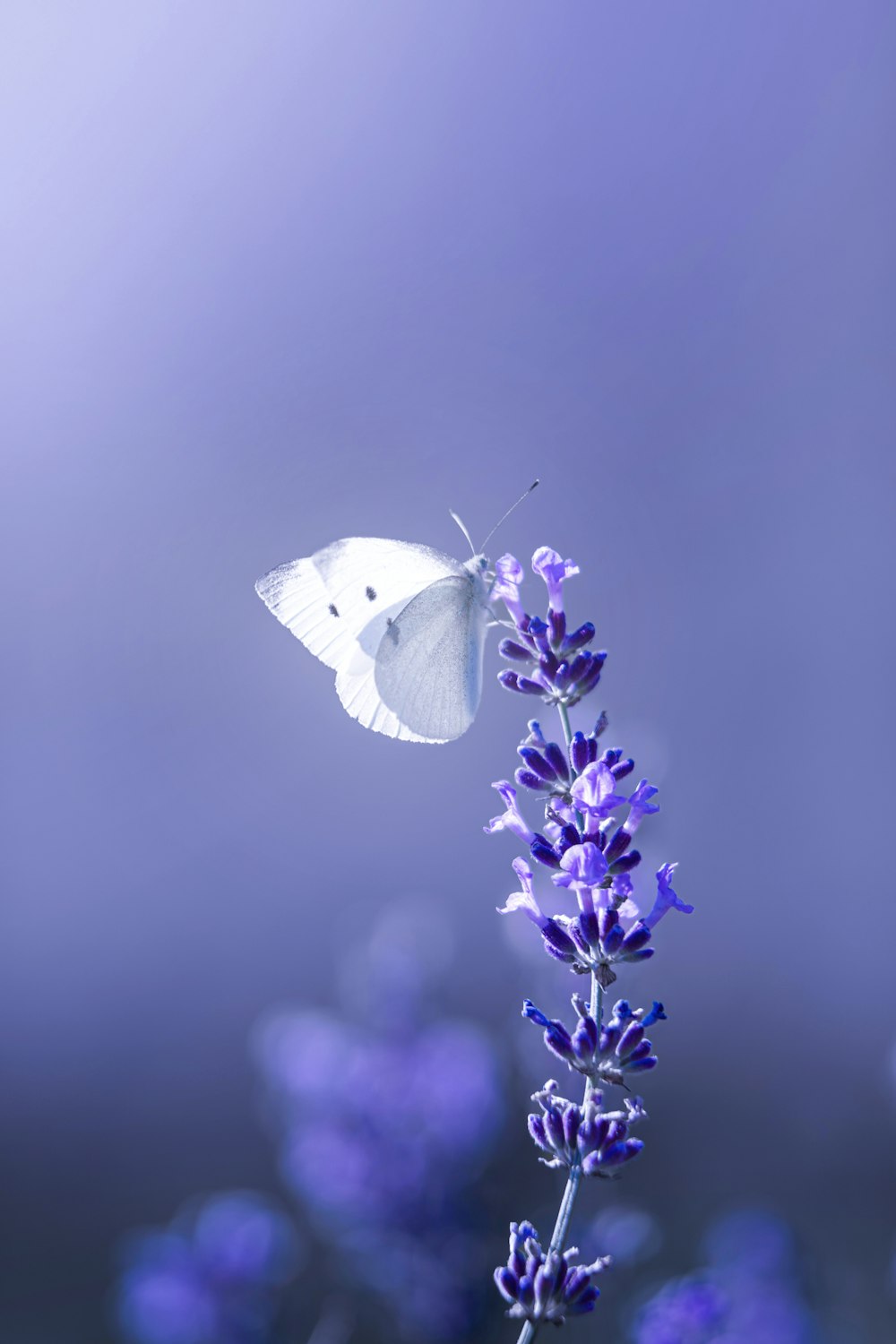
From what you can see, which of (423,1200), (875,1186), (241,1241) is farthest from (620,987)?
(875,1186)

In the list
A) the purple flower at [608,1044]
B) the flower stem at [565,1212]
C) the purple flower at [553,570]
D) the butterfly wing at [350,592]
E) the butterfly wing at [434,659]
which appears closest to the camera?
the flower stem at [565,1212]

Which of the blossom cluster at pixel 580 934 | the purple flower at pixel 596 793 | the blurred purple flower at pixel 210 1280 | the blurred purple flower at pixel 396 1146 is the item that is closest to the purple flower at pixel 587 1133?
the blossom cluster at pixel 580 934

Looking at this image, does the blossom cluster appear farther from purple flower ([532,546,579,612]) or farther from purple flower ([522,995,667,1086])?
purple flower ([532,546,579,612])

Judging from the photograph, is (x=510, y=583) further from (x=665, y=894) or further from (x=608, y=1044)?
(x=608, y=1044)

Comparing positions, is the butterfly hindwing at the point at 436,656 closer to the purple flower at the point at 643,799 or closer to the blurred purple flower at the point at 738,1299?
the purple flower at the point at 643,799

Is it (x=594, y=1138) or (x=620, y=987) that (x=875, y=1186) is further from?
(x=594, y=1138)

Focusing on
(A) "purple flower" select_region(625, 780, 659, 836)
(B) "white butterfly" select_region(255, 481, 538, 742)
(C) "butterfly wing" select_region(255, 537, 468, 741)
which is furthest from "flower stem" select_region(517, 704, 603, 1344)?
(C) "butterfly wing" select_region(255, 537, 468, 741)
